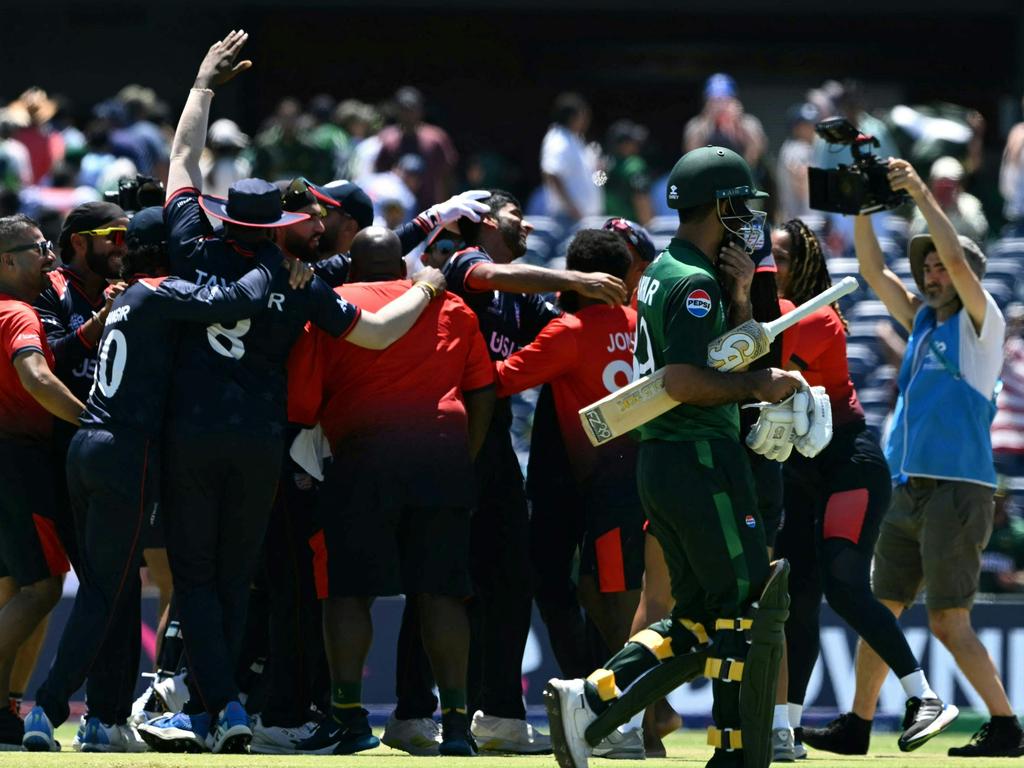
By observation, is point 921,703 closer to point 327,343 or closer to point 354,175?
point 327,343

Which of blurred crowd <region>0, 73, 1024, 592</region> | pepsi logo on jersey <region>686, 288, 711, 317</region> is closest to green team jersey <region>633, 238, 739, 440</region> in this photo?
pepsi logo on jersey <region>686, 288, 711, 317</region>

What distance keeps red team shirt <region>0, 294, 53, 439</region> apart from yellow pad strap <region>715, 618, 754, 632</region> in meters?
3.24

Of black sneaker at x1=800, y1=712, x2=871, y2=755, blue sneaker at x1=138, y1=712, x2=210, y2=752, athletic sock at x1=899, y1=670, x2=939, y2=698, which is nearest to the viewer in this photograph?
blue sneaker at x1=138, y1=712, x2=210, y2=752

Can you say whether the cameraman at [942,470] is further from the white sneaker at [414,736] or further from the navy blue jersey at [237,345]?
the navy blue jersey at [237,345]

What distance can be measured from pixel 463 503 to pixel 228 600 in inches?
39.6

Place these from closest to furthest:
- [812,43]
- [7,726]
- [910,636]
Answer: [7,726]
[910,636]
[812,43]

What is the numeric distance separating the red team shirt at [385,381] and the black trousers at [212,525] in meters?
0.38

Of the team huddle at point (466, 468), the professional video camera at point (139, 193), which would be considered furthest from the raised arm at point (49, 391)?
the professional video camera at point (139, 193)

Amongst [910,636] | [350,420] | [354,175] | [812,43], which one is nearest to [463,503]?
[350,420]

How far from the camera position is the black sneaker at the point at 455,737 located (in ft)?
25.3

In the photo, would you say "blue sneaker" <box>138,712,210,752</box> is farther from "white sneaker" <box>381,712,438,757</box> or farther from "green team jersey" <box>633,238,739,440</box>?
"green team jersey" <box>633,238,739,440</box>

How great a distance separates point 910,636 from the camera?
36.4 ft

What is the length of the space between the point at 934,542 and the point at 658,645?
8.47 ft

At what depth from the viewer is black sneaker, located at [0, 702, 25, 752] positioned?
26.7 feet
